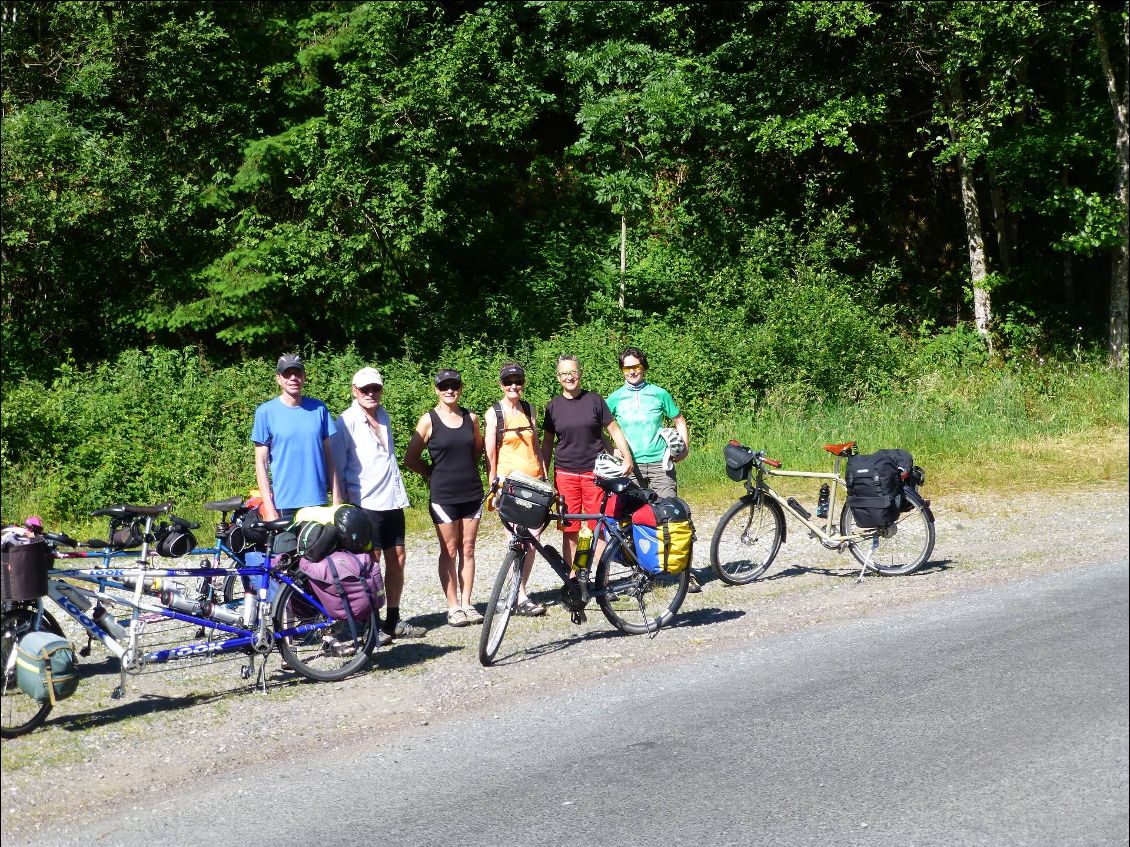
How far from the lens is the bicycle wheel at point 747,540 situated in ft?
28.0

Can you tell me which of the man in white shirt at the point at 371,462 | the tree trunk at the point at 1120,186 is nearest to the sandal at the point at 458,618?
the man in white shirt at the point at 371,462

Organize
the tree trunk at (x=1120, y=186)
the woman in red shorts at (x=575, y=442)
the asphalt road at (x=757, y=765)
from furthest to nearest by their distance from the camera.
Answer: the tree trunk at (x=1120, y=186) < the woman in red shorts at (x=575, y=442) < the asphalt road at (x=757, y=765)

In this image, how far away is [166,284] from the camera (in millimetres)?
17328

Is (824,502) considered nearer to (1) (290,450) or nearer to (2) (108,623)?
(1) (290,450)

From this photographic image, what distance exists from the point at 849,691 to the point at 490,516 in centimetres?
613

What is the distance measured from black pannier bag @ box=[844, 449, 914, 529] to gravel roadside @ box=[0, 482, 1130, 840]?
53 cm

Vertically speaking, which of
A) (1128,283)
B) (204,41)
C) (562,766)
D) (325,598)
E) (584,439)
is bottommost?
(562,766)

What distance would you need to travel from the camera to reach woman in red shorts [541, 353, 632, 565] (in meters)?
7.77

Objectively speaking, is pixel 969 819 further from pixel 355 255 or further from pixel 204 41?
pixel 204 41

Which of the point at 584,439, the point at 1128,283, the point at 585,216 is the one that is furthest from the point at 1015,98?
the point at 584,439

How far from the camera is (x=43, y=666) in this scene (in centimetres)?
514

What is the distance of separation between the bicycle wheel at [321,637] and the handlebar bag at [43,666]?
4.21 ft

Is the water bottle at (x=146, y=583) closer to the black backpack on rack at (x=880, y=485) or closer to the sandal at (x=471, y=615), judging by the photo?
the sandal at (x=471, y=615)

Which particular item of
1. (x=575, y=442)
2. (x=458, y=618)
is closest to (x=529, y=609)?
(x=458, y=618)
